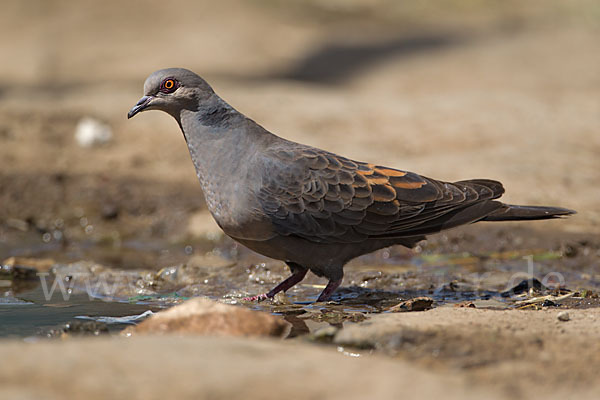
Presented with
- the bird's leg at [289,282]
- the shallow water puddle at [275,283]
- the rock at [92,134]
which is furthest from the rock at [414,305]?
the rock at [92,134]

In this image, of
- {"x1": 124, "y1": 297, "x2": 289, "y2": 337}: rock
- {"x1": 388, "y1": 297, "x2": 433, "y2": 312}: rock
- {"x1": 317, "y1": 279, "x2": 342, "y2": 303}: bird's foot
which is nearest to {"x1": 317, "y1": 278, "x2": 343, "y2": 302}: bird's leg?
{"x1": 317, "y1": 279, "x2": 342, "y2": 303}: bird's foot

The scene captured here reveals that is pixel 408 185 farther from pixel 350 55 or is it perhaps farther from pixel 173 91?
pixel 350 55

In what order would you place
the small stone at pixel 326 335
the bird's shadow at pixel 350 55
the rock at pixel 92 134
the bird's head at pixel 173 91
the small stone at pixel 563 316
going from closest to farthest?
the small stone at pixel 326 335
the small stone at pixel 563 316
the bird's head at pixel 173 91
the rock at pixel 92 134
the bird's shadow at pixel 350 55

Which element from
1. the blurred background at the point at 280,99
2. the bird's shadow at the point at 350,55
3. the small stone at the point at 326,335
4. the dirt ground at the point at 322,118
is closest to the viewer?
the small stone at the point at 326,335

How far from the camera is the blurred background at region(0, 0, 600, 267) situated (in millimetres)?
7727

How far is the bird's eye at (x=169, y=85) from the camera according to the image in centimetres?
504

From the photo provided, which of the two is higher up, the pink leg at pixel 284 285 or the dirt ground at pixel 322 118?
the dirt ground at pixel 322 118

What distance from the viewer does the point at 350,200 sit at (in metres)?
4.99

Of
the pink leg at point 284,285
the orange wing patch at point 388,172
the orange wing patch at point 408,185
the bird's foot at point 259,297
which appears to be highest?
the orange wing patch at point 388,172

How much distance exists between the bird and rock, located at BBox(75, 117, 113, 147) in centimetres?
387

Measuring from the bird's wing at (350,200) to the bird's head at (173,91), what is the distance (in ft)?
1.93

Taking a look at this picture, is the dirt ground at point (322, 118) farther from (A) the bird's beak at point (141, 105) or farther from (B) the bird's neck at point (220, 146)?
(A) the bird's beak at point (141, 105)

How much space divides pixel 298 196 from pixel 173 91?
1.03 metres

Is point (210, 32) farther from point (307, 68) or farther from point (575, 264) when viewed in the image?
point (575, 264)
